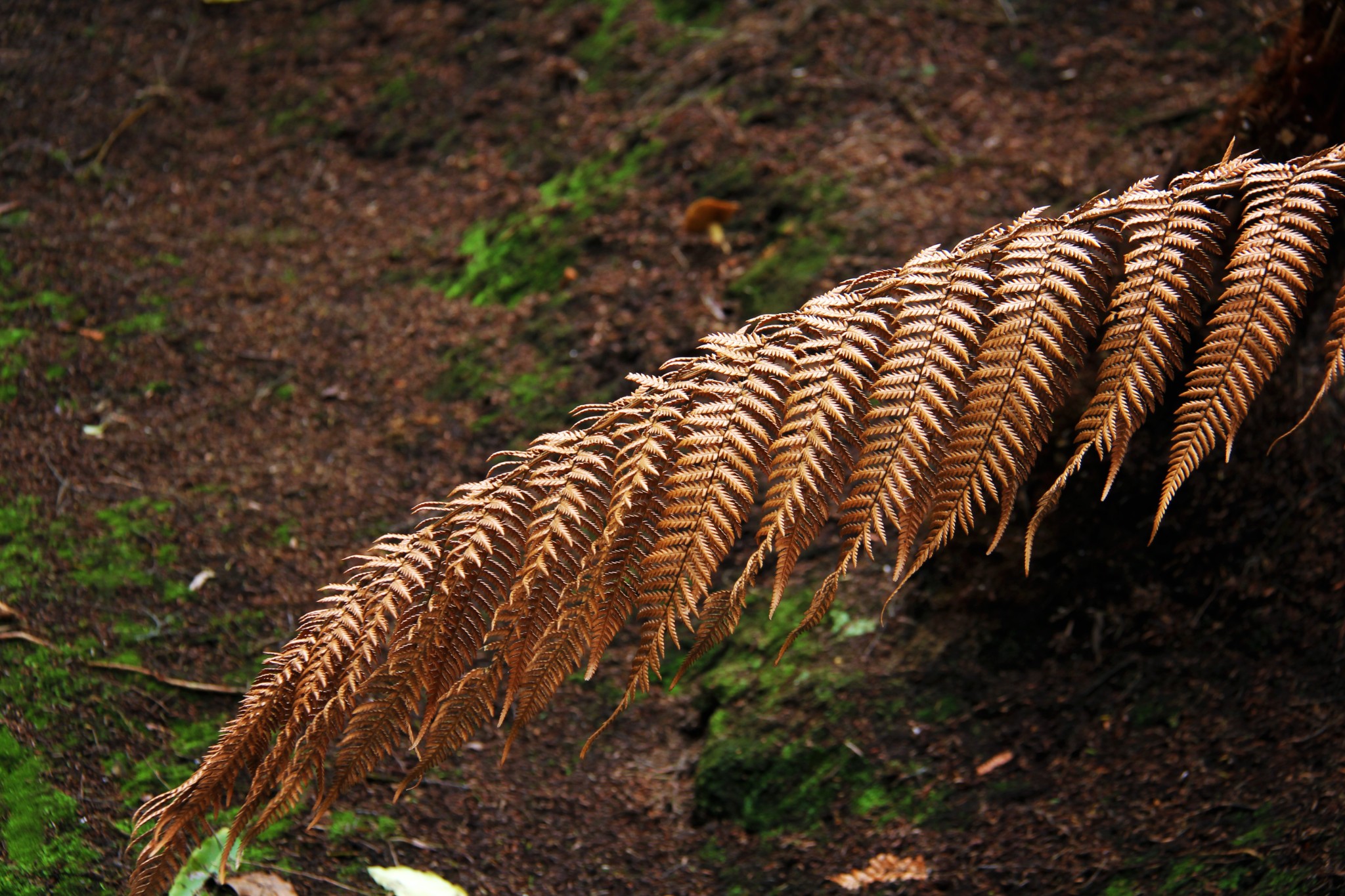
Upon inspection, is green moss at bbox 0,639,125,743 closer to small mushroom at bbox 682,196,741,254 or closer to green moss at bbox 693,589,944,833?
green moss at bbox 693,589,944,833

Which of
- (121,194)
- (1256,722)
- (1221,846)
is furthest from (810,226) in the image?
(121,194)

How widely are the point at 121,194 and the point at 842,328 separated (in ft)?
15.3

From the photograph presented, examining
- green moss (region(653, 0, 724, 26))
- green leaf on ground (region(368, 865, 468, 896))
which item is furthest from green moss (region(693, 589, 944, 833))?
green moss (region(653, 0, 724, 26))

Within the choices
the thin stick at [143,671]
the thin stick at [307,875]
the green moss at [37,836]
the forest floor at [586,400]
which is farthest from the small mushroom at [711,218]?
the green moss at [37,836]

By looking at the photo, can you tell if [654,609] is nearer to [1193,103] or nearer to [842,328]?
[842,328]

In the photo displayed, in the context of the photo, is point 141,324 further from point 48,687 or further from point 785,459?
point 785,459

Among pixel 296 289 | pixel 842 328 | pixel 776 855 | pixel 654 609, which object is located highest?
pixel 842 328

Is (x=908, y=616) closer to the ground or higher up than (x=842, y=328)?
closer to the ground

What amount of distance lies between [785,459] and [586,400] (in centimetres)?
207

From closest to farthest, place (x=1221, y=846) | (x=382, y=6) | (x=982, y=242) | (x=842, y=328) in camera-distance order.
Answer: (x=842, y=328)
(x=982, y=242)
(x=1221, y=846)
(x=382, y=6)

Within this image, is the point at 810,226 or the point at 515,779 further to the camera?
the point at 810,226

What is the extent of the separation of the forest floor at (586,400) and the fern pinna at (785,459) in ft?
2.77

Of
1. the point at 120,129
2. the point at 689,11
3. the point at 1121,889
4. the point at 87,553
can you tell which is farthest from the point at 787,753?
the point at 120,129

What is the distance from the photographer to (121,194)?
182 inches
